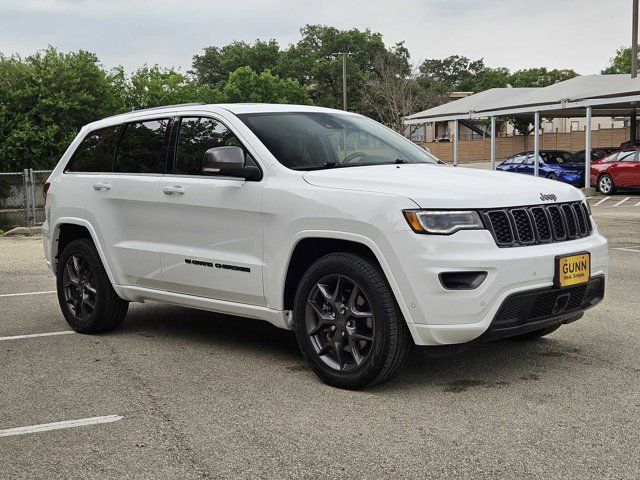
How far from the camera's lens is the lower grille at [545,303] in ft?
15.8

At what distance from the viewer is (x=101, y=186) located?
675cm

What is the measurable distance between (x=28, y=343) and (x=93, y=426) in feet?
8.08

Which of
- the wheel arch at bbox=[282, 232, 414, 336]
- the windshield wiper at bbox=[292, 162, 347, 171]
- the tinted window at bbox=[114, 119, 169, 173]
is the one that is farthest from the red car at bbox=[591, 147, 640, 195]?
the wheel arch at bbox=[282, 232, 414, 336]

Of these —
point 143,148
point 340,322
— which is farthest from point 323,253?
point 143,148

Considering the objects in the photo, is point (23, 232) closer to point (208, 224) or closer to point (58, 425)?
point (208, 224)

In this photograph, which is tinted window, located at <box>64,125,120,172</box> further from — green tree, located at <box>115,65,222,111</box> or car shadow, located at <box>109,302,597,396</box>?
green tree, located at <box>115,65,222,111</box>

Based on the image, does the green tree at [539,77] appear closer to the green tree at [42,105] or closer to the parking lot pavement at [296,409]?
the green tree at [42,105]

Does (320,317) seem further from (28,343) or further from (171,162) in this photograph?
(28,343)

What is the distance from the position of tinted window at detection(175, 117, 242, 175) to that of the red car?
71.9 feet

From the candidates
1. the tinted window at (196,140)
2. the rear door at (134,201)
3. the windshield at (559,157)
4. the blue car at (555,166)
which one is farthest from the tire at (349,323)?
the windshield at (559,157)

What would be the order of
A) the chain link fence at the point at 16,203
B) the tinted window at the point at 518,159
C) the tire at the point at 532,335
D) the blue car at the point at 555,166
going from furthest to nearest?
the tinted window at the point at 518,159
the blue car at the point at 555,166
the chain link fence at the point at 16,203
the tire at the point at 532,335

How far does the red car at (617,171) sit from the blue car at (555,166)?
225cm

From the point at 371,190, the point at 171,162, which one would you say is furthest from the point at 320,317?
the point at 171,162

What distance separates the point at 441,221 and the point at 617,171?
2309cm
